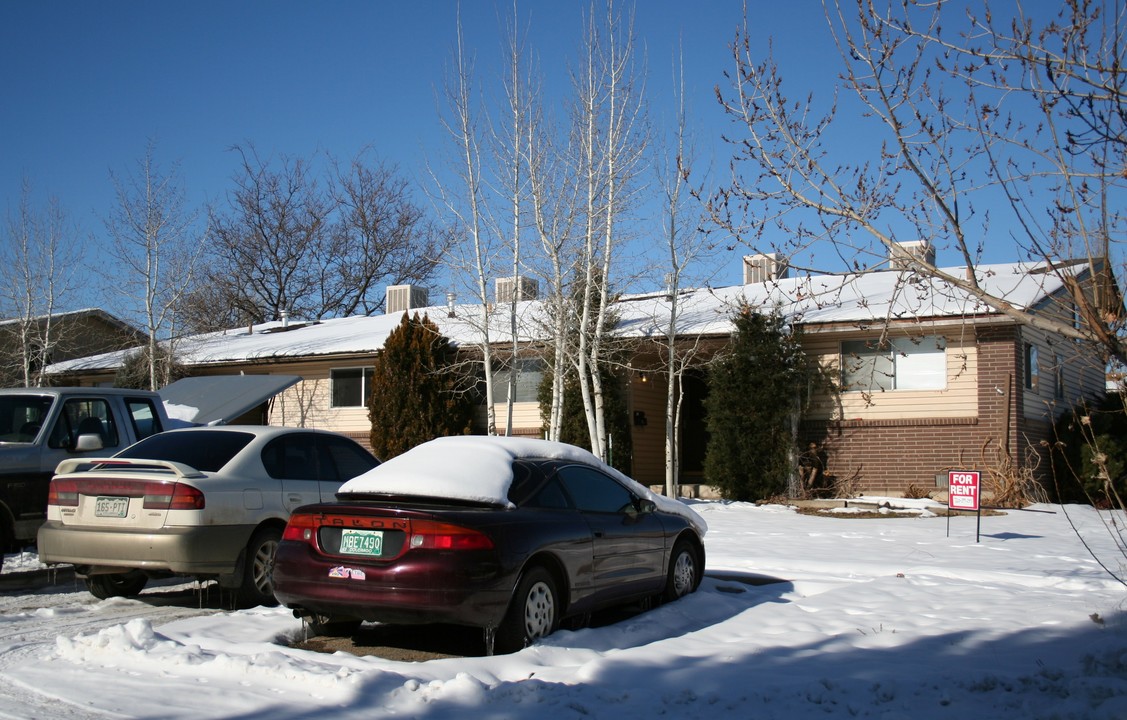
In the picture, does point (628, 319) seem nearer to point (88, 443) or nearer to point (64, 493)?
point (88, 443)

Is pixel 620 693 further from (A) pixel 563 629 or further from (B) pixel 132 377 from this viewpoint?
(B) pixel 132 377

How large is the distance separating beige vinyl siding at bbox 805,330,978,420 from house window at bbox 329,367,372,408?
1027 cm

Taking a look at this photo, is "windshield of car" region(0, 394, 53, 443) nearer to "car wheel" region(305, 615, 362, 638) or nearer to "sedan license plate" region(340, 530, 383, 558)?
"car wheel" region(305, 615, 362, 638)

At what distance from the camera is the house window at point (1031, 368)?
765 inches

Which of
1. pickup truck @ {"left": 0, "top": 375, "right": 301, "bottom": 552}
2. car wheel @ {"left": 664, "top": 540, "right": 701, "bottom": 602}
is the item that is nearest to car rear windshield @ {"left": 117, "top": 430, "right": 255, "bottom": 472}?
pickup truck @ {"left": 0, "top": 375, "right": 301, "bottom": 552}

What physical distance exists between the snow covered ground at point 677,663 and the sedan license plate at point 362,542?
25.0 inches

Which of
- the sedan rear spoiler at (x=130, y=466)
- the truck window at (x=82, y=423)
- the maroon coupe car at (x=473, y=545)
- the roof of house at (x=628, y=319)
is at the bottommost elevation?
the maroon coupe car at (x=473, y=545)

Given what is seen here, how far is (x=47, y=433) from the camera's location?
10.3 metres

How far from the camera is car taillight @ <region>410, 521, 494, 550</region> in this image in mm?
6371

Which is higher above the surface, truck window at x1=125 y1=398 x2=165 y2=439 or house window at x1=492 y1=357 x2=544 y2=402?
house window at x1=492 y1=357 x2=544 y2=402

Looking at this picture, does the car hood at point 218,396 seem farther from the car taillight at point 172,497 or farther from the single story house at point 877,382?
the car taillight at point 172,497

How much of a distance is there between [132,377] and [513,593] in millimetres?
21656

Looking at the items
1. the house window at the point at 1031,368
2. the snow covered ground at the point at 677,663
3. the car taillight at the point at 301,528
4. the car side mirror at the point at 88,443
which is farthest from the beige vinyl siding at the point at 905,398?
the car taillight at the point at 301,528

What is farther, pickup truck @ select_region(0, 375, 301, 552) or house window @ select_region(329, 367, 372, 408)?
house window @ select_region(329, 367, 372, 408)
